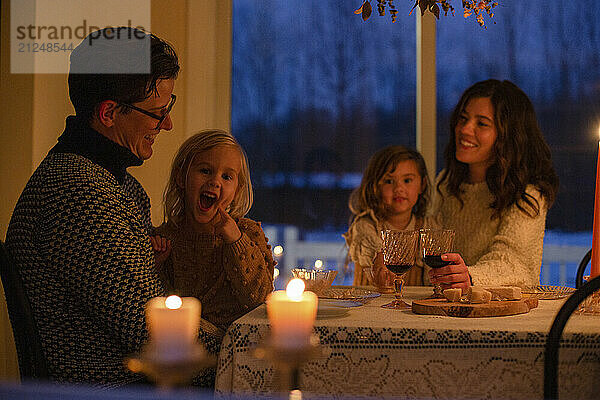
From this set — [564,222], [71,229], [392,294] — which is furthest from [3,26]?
[564,222]

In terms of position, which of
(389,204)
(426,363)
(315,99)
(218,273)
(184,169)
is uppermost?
(315,99)

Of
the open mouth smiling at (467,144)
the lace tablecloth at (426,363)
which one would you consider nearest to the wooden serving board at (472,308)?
the lace tablecloth at (426,363)

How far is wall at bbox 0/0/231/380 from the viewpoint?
255 centimetres

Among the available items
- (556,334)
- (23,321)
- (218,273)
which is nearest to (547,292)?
(556,334)

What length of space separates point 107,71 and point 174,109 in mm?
1889

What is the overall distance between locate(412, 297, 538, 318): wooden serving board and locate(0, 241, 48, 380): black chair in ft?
2.73

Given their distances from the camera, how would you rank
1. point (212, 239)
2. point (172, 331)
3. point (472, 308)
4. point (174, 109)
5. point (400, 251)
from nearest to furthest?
1. point (172, 331)
2. point (472, 308)
3. point (400, 251)
4. point (212, 239)
5. point (174, 109)

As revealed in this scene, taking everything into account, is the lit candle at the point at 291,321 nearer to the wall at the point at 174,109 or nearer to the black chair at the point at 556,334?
the black chair at the point at 556,334

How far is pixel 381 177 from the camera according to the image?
2.74 metres

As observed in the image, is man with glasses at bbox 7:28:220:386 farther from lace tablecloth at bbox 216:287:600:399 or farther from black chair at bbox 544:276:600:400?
black chair at bbox 544:276:600:400

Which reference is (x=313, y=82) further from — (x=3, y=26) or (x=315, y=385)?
(x=315, y=385)

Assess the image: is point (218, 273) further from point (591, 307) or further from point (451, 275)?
point (591, 307)

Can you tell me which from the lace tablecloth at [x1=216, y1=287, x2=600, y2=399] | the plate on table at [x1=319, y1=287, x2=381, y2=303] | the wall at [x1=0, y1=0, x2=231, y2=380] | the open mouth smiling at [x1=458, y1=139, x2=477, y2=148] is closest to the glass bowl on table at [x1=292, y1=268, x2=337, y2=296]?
the plate on table at [x1=319, y1=287, x2=381, y2=303]

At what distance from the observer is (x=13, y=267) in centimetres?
130
